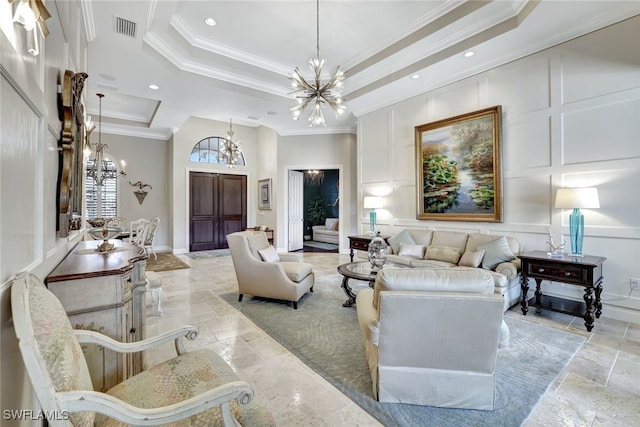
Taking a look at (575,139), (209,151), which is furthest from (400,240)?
(209,151)

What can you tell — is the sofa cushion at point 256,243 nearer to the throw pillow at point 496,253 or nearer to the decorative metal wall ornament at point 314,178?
the throw pillow at point 496,253

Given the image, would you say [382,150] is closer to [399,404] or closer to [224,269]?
[224,269]

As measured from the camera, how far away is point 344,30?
424 centimetres

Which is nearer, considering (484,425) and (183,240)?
(484,425)

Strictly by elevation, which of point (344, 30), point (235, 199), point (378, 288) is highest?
point (344, 30)

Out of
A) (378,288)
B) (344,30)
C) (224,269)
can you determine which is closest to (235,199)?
(224,269)

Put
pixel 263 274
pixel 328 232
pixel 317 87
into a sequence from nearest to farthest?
pixel 263 274 → pixel 317 87 → pixel 328 232

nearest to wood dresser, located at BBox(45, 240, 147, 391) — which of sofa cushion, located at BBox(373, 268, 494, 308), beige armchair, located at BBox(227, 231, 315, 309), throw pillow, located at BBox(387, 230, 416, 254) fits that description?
sofa cushion, located at BBox(373, 268, 494, 308)

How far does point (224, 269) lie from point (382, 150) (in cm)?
409

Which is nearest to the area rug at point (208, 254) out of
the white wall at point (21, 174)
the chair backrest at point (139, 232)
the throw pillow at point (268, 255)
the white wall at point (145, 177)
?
the white wall at point (145, 177)

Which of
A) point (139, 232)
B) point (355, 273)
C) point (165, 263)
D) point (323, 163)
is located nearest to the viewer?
point (355, 273)

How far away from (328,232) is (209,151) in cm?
466

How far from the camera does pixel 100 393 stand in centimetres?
88

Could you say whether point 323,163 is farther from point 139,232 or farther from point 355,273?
point 355,273
